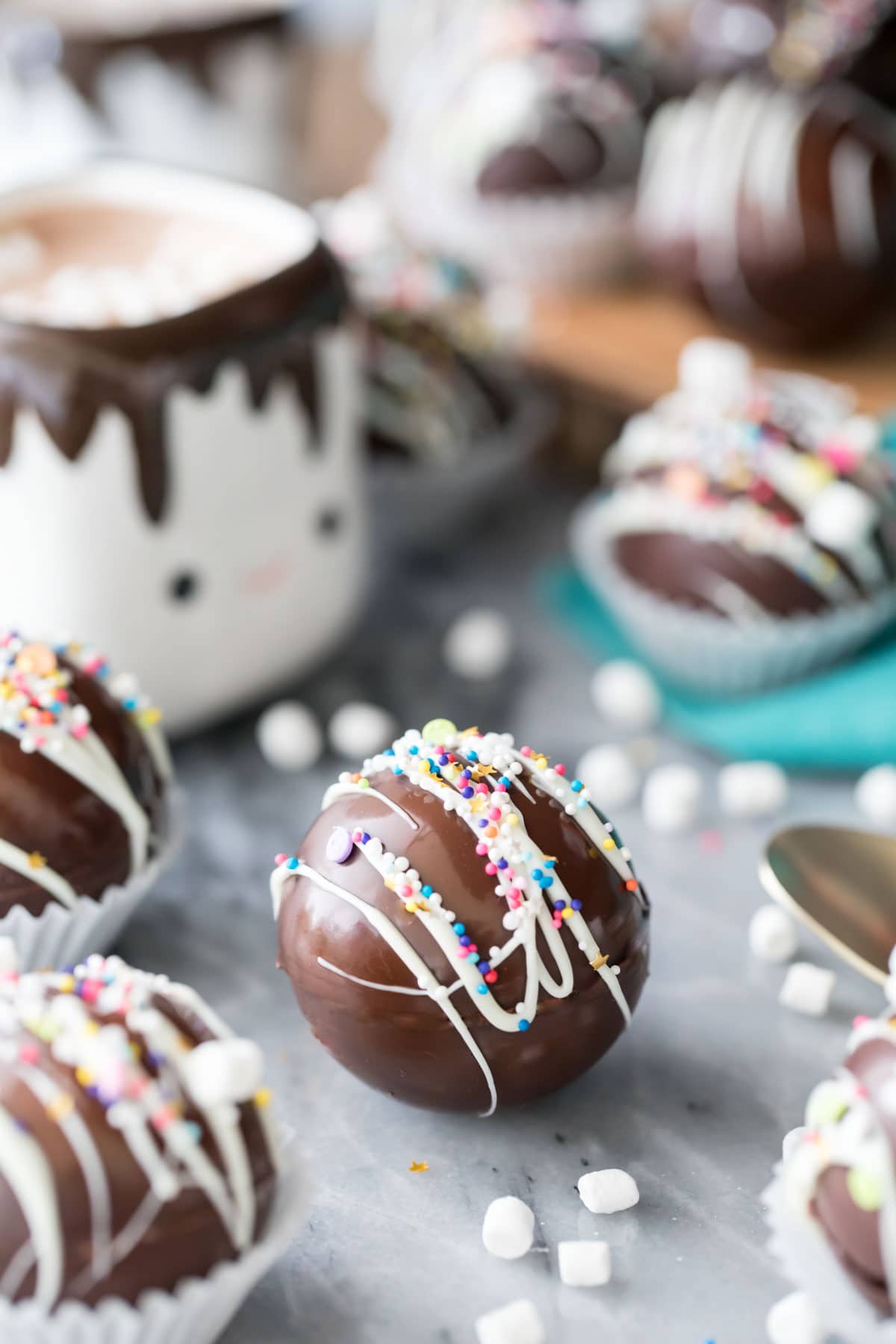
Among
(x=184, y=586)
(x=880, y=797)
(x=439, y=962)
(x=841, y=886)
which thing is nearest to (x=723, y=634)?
(x=880, y=797)

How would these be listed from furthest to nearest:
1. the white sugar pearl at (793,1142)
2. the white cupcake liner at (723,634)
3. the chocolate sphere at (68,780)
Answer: the white cupcake liner at (723,634) → the chocolate sphere at (68,780) → the white sugar pearl at (793,1142)

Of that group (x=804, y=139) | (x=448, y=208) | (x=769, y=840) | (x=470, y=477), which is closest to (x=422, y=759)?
(x=769, y=840)

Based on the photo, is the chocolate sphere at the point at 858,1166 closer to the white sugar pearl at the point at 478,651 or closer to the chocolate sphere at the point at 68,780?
the chocolate sphere at the point at 68,780

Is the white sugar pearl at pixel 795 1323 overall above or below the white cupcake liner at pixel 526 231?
below

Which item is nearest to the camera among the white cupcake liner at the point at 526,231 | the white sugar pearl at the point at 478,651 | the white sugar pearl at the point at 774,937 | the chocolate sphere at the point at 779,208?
the white sugar pearl at the point at 774,937

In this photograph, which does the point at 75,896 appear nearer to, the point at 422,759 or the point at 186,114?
the point at 422,759

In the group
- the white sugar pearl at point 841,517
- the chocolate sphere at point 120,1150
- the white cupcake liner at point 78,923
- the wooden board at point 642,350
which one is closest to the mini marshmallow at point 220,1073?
the chocolate sphere at point 120,1150
